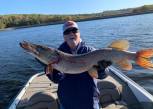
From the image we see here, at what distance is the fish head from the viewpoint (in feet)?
14.0

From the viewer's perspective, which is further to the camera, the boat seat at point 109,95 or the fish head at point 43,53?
the boat seat at point 109,95

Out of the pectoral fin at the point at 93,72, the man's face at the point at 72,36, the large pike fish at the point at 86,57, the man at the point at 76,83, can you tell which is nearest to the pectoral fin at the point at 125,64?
the large pike fish at the point at 86,57

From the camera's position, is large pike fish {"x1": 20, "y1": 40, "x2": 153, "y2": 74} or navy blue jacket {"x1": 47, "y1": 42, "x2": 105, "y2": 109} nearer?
large pike fish {"x1": 20, "y1": 40, "x2": 153, "y2": 74}

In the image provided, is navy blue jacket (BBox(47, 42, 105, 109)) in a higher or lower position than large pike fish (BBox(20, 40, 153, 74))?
lower

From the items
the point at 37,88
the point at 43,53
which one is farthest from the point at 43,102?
the point at 43,53

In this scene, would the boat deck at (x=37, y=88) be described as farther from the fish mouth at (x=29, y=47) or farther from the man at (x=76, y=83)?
the fish mouth at (x=29, y=47)

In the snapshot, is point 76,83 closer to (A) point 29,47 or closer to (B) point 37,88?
(A) point 29,47

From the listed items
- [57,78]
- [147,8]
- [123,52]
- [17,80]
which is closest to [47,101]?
[57,78]

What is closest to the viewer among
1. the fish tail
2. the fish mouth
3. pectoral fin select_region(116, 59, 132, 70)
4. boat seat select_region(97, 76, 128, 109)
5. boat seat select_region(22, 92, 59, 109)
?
the fish mouth

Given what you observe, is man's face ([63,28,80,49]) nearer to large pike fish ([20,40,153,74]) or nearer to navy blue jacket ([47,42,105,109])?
navy blue jacket ([47,42,105,109])

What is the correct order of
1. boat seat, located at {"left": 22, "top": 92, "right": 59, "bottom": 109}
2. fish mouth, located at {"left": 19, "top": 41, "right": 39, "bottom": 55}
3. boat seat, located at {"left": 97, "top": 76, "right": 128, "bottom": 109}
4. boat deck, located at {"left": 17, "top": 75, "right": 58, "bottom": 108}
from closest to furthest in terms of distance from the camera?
fish mouth, located at {"left": 19, "top": 41, "right": 39, "bottom": 55} < boat seat, located at {"left": 22, "top": 92, "right": 59, "bottom": 109} < boat seat, located at {"left": 97, "top": 76, "right": 128, "bottom": 109} < boat deck, located at {"left": 17, "top": 75, "right": 58, "bottom": 108}

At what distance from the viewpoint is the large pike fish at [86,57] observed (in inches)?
170

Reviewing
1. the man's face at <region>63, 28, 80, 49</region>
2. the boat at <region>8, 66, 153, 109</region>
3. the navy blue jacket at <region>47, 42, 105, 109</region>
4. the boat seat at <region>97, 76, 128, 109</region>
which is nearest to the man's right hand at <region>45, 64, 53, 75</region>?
the navy blue jacket at <region>47, 42, 105, 109</region>

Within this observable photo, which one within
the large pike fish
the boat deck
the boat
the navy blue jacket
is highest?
the large pike fish
